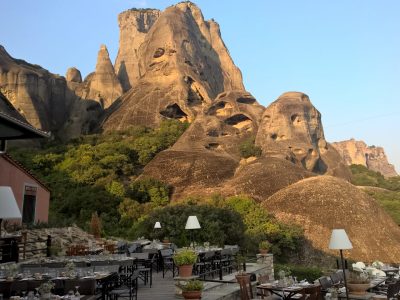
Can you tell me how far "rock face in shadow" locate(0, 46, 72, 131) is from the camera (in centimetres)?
6300

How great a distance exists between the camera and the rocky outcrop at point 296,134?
176 ft

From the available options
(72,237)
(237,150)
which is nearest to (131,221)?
(72,237)

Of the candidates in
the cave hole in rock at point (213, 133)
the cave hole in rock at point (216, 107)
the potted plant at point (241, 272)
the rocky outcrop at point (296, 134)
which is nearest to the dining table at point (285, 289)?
the potted plant at point (241, 272)

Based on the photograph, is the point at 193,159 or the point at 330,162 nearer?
the point at 193,159

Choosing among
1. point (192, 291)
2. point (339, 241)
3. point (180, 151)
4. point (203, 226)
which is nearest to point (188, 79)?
point (180, 151)

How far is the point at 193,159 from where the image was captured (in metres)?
47.7

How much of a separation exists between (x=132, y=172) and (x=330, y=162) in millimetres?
28680

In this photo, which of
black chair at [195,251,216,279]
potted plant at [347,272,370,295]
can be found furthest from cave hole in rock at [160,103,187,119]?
potted plant at [347,272,370,295]

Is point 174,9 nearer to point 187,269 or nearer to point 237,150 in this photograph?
point 237,150

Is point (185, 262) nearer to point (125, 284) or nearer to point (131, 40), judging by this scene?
point (125, 284)

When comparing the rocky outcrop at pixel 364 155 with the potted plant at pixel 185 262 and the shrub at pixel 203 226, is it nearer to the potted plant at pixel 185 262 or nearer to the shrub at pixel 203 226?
the shrub at pixel 203 226

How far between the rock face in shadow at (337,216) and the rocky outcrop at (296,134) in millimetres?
15461

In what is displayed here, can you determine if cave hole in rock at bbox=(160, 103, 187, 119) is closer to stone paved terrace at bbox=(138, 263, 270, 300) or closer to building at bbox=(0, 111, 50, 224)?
building at bbox=(0, 111, 50, 224)

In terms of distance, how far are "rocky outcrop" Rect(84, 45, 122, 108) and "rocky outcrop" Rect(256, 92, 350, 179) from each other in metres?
34.4
